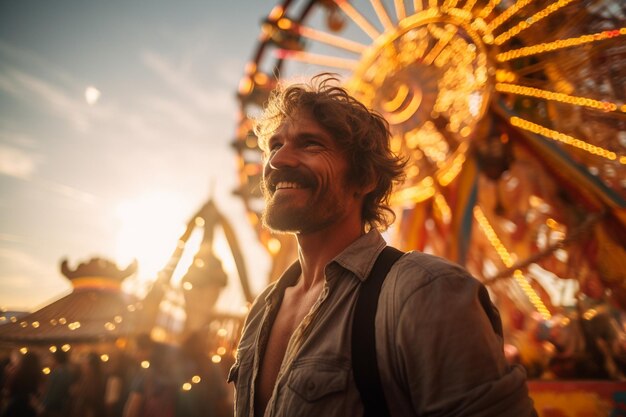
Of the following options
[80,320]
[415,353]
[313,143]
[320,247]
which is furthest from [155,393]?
[80,320]

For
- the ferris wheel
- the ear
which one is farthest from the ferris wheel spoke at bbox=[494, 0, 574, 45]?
the ear

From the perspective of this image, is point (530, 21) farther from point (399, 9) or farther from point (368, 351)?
point (368, 351)

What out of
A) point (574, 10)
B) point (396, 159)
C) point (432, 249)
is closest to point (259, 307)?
point (396, 159)

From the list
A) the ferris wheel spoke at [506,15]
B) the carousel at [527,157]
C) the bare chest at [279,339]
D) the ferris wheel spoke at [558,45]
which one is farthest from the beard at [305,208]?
the ferris wheel spoke at [506,15]

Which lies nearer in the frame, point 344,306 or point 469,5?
point 344,306

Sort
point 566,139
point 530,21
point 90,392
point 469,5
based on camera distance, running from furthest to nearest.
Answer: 1. point 469,5
2. point 90,392
3. point 530,21
4. point 566,139

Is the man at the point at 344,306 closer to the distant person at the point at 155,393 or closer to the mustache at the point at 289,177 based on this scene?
the mustache at the point at 289,177

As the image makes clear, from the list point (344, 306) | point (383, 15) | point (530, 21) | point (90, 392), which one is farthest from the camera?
point (383, 15)

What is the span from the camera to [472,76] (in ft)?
19.3

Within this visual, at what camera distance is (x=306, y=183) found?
65.7 inches

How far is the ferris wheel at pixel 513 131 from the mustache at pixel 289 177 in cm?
171

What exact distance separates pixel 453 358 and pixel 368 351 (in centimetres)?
25

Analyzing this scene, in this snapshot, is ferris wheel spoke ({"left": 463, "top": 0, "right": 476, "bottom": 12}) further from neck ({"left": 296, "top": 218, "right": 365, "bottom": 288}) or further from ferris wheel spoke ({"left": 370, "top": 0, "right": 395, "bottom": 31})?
neck ({"left": 296, "top": 218, "right": 365, "bottom": 288})

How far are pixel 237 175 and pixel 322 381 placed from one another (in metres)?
9.51
